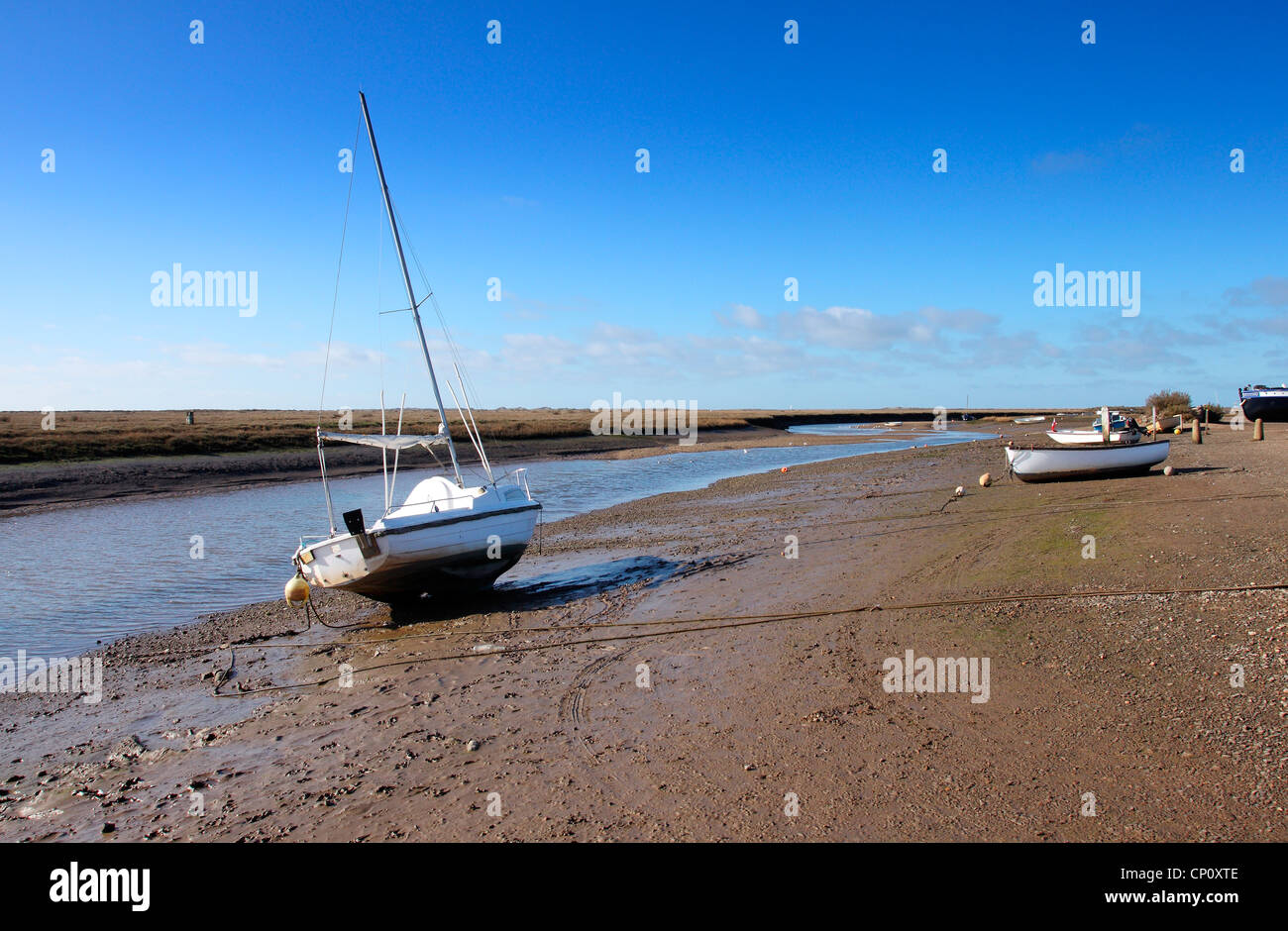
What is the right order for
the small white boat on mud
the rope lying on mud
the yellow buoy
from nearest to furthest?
the rope lying on mud, the yellow buoy, the small white boat on mud

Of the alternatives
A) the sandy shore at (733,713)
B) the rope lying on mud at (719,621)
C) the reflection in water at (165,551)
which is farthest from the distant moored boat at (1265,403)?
the rope lying on mud at (719,621)

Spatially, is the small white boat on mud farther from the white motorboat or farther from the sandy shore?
the sandy shore

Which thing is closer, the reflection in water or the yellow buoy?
the yellow buoy

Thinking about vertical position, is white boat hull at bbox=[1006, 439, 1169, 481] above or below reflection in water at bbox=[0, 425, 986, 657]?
above

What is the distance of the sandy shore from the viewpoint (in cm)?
553

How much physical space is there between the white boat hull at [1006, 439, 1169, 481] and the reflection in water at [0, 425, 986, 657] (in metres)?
14.2

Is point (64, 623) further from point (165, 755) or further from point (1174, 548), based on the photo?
point (1174, 548)

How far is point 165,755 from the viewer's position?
7.69 meters

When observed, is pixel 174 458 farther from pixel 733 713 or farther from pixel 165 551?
pixel 733 713

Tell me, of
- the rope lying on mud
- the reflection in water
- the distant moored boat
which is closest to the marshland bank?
the reflection in water

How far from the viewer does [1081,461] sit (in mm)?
21797

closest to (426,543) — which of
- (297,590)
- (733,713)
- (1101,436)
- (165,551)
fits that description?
(297,590)
